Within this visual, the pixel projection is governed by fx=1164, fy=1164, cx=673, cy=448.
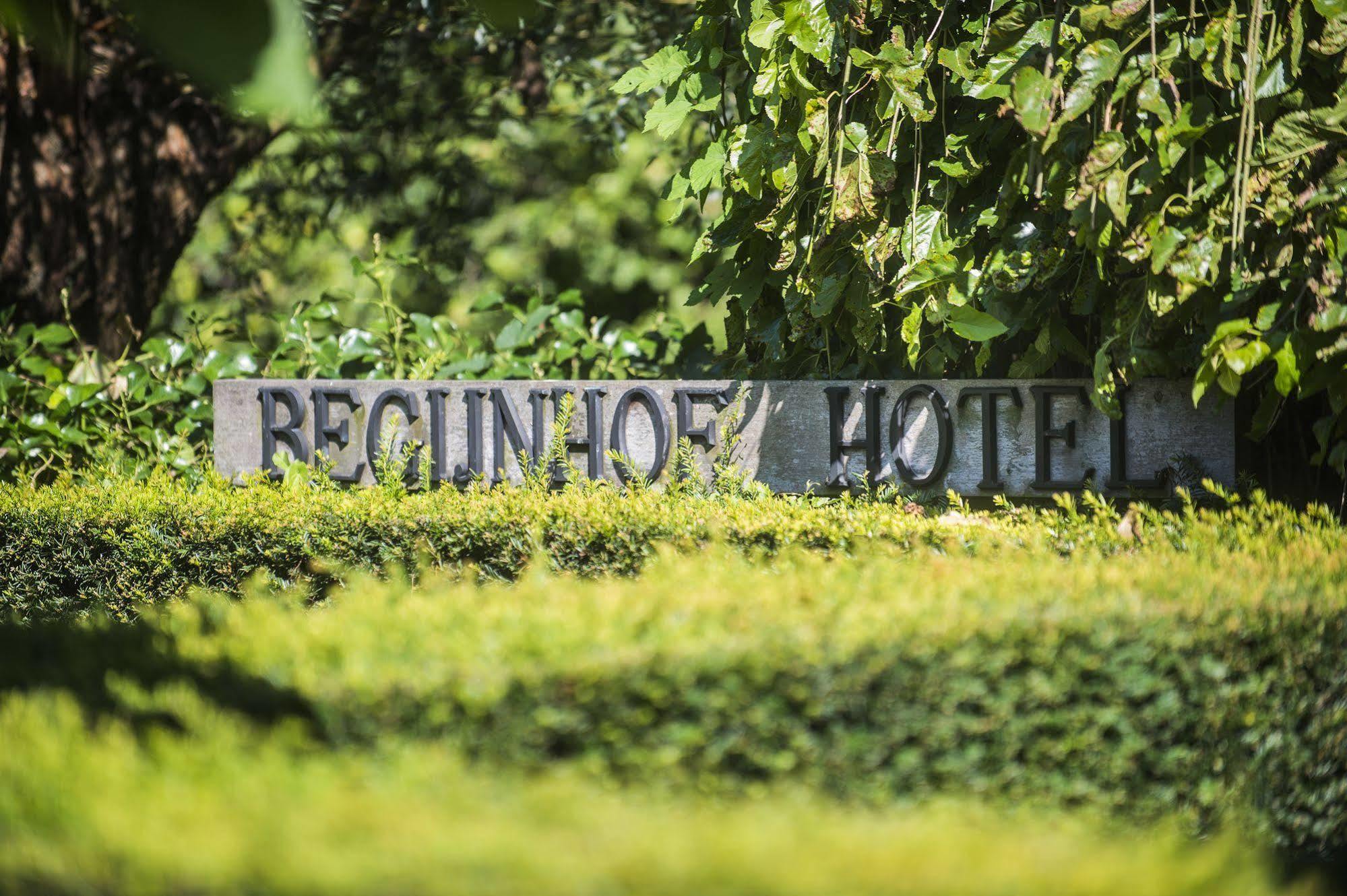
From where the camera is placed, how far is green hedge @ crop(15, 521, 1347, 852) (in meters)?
2.15

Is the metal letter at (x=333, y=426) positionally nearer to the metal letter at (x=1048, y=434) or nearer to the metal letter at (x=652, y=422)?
the metal letter at (x=652, y=422)

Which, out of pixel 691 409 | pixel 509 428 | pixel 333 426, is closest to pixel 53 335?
pixel 333 426

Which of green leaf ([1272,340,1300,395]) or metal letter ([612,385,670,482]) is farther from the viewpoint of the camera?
metal letter ([612,385,670,482])

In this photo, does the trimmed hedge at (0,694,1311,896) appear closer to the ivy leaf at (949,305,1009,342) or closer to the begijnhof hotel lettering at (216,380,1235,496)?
the ivy leaf at (949,305,1009,342)

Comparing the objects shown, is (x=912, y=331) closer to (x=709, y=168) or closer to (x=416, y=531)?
(x=709, y=168)

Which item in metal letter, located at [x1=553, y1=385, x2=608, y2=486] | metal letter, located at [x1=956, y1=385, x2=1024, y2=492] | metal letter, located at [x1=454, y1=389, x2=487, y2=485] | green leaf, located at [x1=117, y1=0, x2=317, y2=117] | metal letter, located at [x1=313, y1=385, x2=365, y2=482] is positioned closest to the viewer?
green leaf, located at [x1=117, y1=0, x2=317, y2=117]

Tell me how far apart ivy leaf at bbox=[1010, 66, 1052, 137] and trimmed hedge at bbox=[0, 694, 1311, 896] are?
2124 millimetres

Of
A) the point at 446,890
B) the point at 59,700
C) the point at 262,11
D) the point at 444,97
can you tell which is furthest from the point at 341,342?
the point at 262,11

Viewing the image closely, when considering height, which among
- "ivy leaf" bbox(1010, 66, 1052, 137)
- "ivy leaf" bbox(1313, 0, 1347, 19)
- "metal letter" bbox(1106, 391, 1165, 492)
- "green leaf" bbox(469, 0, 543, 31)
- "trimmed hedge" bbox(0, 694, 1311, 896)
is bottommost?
"trimmed hedge" bbox(0, 694, 1311, 896)

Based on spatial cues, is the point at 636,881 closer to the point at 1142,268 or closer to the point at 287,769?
the point at 287,769

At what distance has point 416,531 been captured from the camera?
3.89 m

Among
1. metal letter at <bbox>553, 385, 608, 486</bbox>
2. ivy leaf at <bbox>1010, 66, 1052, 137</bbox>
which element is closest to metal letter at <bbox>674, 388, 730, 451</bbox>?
metal letter at <bbox>553, 385, 608, 486</bbox>

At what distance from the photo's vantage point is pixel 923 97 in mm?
4121

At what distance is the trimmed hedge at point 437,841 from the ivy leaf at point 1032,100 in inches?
83.6
